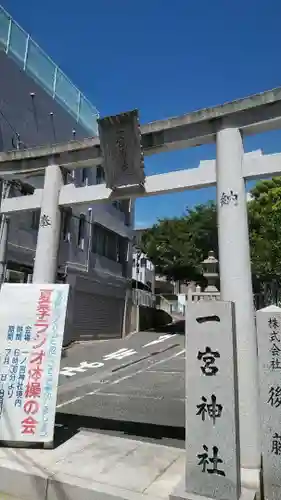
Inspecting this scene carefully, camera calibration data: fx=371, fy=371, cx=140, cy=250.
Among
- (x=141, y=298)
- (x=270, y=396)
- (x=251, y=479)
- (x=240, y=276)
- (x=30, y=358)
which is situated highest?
(x=141, y=298)

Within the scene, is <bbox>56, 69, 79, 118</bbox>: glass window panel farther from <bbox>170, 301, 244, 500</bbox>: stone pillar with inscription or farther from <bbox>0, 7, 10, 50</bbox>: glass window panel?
<bbox>170, 301, 244, 500</bbox>: stone pillar with inscription

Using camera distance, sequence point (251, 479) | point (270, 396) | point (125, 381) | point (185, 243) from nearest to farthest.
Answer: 1. point (270, 396)
2. point (251, 479)
3. point (125, 381)
4. point (185, 243)

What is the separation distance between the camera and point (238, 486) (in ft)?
11.8

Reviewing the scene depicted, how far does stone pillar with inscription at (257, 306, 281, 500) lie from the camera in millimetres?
3838

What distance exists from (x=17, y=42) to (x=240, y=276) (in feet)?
44.6

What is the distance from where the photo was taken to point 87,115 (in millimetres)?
18422

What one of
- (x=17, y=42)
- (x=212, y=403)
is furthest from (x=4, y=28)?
(x=212, y=403)

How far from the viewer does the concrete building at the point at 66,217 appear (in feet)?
44.5

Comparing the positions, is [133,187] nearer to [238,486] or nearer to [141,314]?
[238,486]

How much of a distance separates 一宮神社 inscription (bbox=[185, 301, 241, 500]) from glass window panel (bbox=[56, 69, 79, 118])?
597 inches

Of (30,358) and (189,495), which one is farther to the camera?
(30,358)

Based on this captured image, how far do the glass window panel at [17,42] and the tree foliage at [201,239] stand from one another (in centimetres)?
1197

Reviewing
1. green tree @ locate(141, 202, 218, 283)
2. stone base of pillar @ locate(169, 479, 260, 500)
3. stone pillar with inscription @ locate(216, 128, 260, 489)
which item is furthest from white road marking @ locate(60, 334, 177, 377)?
stone base of pillar @ locate(169, 479, 260, 500)

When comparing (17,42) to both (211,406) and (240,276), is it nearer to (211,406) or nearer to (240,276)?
(240,276)
